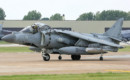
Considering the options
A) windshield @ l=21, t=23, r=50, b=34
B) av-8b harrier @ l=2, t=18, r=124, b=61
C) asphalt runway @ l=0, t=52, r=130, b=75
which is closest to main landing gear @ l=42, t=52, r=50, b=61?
av-8b harrier @ l=2, t=18, r=124, b=61

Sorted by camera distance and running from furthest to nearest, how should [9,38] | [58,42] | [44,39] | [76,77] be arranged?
[58,42]
[44,39]
[9,38]
[76,77]

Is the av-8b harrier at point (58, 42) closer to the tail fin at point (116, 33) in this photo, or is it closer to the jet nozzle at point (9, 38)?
the jet nozzle at point (9, 38)

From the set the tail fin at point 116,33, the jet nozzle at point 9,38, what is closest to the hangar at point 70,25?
the tail fin at point 116,33

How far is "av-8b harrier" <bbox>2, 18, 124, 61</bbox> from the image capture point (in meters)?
30.4

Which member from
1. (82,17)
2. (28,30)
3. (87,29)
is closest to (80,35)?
(28,30)

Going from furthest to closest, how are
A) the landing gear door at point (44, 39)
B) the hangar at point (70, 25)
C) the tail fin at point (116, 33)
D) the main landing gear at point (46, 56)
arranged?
the hangar at point (70, 25), the tail fin at point (116, 33), the main landing gear at point (46, 56), the landing gear door at point (44, 39)

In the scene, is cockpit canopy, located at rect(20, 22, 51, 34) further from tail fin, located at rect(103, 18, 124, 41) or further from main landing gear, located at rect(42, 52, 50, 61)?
tail fin, located at rect(103, 18, 124, 41)

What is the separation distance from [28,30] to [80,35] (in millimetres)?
3565

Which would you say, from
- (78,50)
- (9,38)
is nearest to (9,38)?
(9,38)

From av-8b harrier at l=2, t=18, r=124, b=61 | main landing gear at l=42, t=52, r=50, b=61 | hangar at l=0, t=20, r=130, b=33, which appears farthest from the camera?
hangar at l=0, t=20, r=130, b=33

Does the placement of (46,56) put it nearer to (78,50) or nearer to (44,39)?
(44,39)

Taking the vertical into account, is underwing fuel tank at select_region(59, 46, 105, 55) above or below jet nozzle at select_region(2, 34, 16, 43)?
below

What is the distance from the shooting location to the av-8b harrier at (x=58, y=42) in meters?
30.4

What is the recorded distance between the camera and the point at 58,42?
31.3 meters
